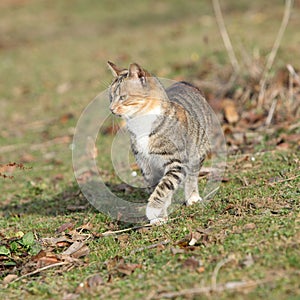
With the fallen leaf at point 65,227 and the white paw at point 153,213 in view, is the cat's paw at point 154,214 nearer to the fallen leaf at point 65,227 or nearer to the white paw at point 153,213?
the white paw at point 153,213

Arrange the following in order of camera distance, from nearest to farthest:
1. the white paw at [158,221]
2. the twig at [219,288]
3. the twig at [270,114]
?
1. the twig at [219,288]
2. the white paw at [158,221]
3. the twig at [270,114]

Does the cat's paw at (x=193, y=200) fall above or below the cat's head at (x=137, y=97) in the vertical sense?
below

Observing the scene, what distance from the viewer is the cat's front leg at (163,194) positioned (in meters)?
4.75

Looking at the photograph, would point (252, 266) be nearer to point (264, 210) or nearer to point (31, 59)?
point (264, 210)

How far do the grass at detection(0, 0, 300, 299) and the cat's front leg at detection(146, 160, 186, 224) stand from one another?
0.48ft

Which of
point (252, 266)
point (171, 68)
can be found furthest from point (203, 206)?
point (171, 68)

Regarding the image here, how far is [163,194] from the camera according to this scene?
476cm

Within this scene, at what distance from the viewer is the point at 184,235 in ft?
14.0

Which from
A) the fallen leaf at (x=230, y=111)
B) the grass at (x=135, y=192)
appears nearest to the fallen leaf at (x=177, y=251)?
the grass at (x=135, y=192)

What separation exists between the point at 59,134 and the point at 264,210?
5218 millimetres

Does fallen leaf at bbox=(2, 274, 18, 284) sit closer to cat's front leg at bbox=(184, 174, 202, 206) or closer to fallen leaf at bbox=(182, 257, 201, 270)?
fallen leaf at bbox=(182, 257, 201, 270)

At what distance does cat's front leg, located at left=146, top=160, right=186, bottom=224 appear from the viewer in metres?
4.75

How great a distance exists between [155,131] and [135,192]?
1.24m

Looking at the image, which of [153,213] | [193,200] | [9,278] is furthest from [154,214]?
[9,278]
